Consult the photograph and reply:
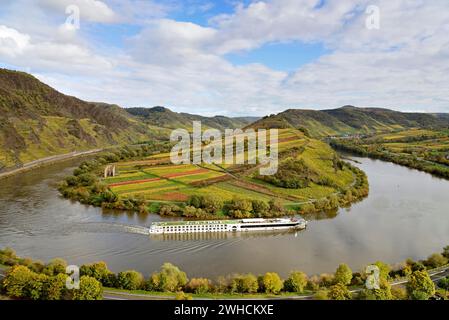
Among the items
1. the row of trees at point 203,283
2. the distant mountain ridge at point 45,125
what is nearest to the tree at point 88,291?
the row of trees at point 203,283

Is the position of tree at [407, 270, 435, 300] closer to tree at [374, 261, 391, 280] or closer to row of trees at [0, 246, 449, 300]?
row of trees at [0, 246, 449, 300]

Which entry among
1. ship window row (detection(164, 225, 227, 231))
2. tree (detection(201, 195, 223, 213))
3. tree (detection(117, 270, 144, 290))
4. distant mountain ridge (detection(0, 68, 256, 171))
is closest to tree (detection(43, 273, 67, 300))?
tree (detection(117, 270, 144, 290))

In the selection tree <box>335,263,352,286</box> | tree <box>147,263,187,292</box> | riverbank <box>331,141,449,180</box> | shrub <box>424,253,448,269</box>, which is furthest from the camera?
riverbank <box>331,141,449,180</box>

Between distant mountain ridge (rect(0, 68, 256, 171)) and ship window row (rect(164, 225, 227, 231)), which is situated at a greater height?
distant mountain ridge (rect(0, 68, 256, 171))

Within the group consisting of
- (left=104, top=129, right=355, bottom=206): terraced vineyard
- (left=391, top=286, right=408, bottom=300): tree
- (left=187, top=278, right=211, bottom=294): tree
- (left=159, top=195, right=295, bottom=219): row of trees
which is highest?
(left=104, top=129, right=355, bottom=206): terraced vineyard

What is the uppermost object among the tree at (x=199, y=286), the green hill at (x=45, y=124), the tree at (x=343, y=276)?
the green hill at (x=45, y=124)

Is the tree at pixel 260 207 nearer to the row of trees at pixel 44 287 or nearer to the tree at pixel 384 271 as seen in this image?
the tree at pixel 384 271
